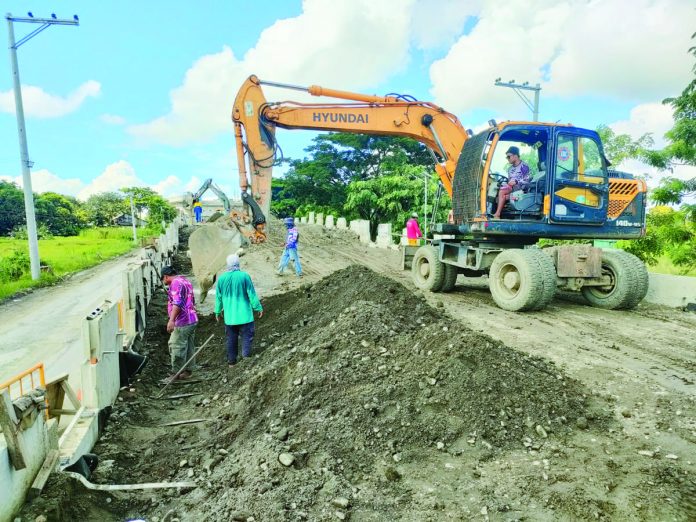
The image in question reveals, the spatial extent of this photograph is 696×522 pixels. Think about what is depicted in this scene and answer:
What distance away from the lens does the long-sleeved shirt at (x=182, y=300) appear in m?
6.21

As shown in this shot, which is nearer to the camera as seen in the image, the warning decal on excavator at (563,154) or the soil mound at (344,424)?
the soil mound at (344,424)

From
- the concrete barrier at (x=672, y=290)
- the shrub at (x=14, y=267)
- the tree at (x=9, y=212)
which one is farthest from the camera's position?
the tree at (x=9, y=212)

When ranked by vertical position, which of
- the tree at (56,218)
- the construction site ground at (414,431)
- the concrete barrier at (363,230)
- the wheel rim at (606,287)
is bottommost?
the construction site ground at (414,431)

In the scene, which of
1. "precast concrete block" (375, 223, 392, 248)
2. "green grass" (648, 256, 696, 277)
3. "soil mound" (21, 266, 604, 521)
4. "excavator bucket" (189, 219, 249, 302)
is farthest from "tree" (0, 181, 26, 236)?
"green grass" (648, 256, 696, 277)

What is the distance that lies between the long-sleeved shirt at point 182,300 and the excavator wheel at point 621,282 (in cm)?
666

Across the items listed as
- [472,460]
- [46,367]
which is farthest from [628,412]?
[46,367]

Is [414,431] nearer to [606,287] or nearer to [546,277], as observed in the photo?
[546,277]

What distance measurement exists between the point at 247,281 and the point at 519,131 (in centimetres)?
521

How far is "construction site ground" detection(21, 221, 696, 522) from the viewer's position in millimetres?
2961

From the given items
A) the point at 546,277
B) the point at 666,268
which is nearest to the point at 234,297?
the point at 546,277

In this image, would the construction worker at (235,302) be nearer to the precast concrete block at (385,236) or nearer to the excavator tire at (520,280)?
the excavator tire at (520,280)

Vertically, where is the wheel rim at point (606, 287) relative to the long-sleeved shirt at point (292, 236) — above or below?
below

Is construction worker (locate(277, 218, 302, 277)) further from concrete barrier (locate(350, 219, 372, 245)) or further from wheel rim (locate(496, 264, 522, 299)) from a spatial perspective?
concrete barrier (locate(350, 219, 372, 245))

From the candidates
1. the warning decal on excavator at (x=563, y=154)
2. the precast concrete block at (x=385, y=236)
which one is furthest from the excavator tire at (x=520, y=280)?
the precast concrete block at (x=385, y=236)
